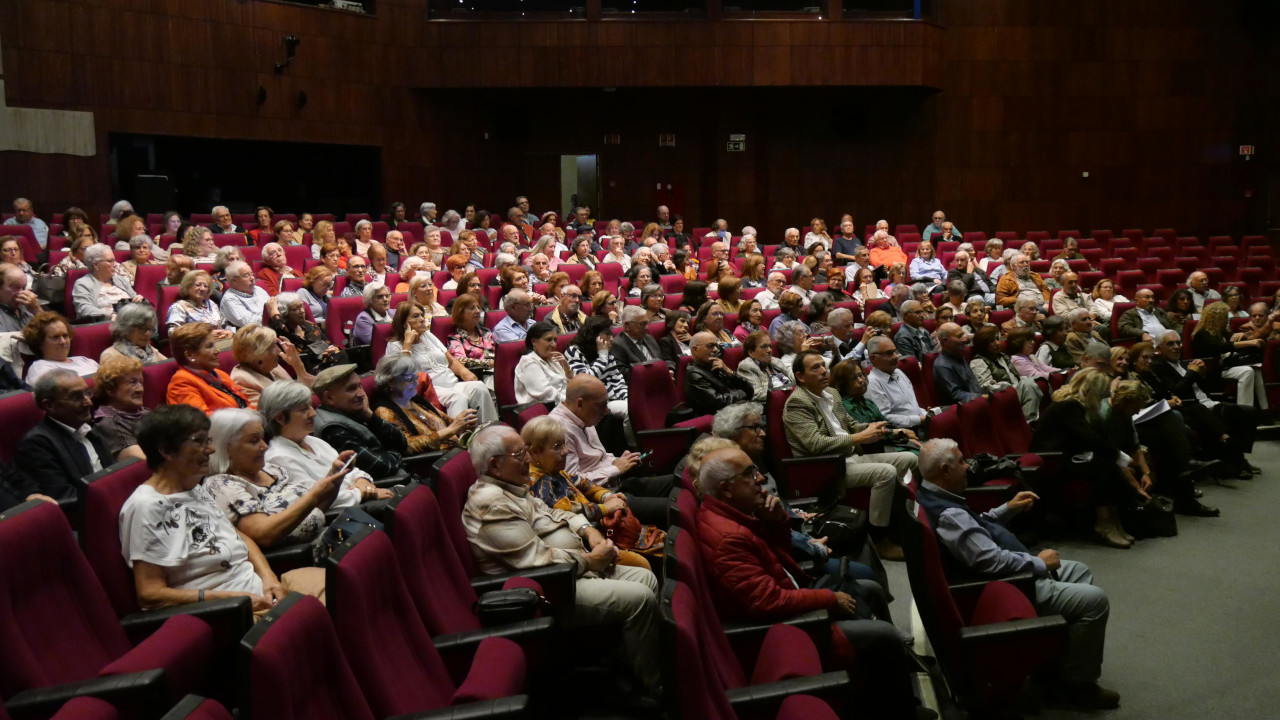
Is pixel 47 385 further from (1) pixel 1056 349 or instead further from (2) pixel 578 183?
(2) pixel 578 183

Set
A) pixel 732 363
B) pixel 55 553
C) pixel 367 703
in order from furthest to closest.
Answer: pixel 732 363, pixel 55 553, pixel 367 703

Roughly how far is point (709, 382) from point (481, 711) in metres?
2.33

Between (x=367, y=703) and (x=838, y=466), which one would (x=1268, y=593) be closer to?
(x=838, y=466)

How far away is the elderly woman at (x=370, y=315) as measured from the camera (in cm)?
439

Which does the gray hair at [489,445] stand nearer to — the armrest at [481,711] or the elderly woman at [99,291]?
the armrest at [481,711]

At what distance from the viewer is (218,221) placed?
6922 millimetres

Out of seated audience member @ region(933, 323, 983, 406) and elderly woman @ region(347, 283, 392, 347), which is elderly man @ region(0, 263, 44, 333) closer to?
elderly woman @ region(347, 283, 392, 347)

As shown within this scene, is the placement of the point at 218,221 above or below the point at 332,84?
below

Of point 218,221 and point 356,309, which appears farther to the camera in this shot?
point 218,221

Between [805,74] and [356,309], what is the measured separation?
618 cm

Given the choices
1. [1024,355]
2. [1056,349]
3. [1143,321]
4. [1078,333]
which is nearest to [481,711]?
[1024,355]

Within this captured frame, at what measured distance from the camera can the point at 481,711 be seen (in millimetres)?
1655

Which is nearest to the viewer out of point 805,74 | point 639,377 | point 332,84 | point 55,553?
point 55,553

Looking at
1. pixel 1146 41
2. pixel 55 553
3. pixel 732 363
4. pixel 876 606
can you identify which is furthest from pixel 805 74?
pixel 55 553
